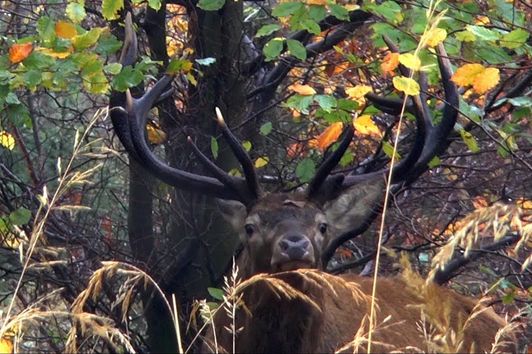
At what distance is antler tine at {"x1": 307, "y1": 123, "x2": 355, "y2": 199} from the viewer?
6.64 meters

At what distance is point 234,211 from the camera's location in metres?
7.14

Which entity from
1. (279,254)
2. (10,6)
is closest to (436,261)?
(279,254)

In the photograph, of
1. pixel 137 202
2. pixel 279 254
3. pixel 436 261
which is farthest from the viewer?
pixel 137 202

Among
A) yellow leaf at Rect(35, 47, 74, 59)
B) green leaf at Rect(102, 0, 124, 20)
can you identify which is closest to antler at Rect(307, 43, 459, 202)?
green leaf at Rect(102, 0, 124, 20)

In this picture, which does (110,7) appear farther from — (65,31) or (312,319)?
(312,319)

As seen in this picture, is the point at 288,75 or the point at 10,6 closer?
the point at 288,75

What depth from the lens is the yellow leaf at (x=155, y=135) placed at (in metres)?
8.12

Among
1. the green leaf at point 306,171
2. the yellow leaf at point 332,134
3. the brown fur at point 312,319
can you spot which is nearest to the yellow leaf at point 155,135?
the green leaf at point 306,171

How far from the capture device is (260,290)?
6.40 metres

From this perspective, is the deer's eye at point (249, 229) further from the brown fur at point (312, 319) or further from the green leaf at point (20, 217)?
the green leaf at point (20, 217)

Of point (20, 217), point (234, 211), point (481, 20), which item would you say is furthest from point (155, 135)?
point (481, 20)

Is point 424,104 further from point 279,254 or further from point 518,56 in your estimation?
point 279,254

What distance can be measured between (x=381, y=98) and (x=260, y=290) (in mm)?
1274

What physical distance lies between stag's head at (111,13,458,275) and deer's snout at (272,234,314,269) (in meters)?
0.15
